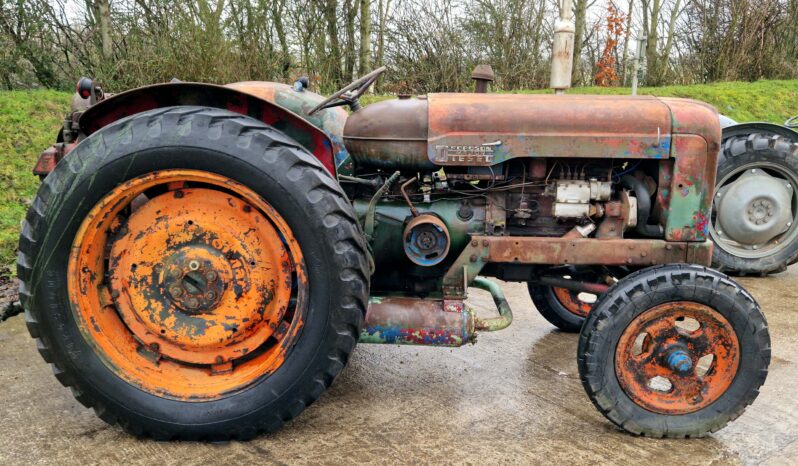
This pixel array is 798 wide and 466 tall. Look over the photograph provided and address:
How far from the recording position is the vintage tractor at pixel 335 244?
94.0 inches

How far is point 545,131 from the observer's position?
8.99ft

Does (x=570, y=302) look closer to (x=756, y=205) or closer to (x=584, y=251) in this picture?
(x=584, y=251)

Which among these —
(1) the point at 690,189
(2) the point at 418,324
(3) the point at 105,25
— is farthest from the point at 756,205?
(3) the point at 105,25

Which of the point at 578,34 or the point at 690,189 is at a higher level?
the point at 578,34

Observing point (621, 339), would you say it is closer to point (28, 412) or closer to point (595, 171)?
point (595, 171)

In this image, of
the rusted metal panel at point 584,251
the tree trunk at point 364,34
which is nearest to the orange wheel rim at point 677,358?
the rusted metal panel at point 584,251

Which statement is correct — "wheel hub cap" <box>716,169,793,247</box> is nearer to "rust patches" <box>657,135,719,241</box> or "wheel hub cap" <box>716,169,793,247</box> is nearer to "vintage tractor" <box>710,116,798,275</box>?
"vintage tractor" <box>710,116,798,275</box>

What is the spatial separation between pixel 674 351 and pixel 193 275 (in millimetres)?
1944

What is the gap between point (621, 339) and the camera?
2.58 metres

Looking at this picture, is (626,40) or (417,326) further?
(626,40)

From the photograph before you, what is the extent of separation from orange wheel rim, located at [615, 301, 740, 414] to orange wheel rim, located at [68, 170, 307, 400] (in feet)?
4.46

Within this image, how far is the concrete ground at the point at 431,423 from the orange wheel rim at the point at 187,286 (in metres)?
0.31

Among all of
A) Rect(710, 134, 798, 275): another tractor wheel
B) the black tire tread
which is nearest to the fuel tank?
the black tire tread

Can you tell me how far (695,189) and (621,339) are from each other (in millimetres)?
761
